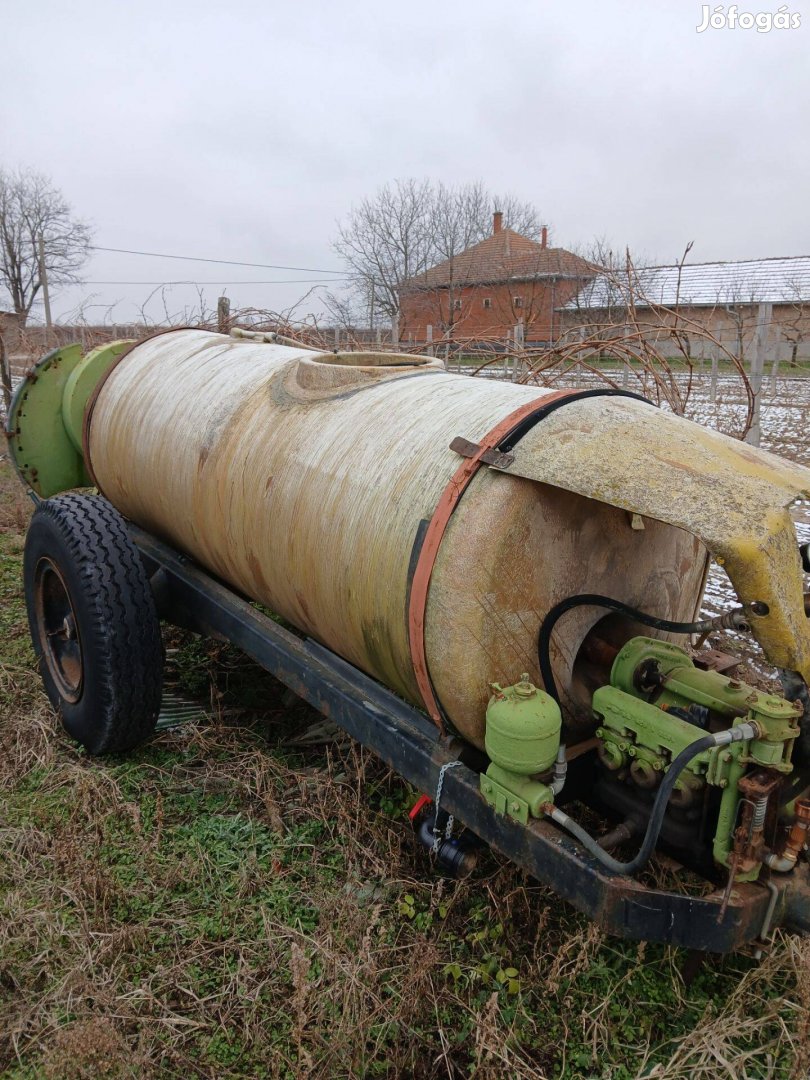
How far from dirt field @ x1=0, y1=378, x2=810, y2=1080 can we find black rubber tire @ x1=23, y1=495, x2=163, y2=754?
9.2 inches

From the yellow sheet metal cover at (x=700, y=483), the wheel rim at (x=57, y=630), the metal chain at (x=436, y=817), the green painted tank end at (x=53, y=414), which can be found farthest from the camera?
the green painted tank end at (x=53, y=414)

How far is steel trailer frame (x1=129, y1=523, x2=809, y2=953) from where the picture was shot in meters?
1.75

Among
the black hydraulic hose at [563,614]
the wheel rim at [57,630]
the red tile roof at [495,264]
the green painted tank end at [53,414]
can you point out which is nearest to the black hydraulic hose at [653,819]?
the black hydraulic hose at [563,614]

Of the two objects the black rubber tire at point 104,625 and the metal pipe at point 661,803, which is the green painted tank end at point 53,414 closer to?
the black rubber tire at point 104,625

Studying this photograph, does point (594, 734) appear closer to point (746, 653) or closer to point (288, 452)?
point (288, 452)

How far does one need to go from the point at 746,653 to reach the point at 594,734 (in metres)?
2.31

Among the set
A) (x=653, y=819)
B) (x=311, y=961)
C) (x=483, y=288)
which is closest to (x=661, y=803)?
(x=653, y=819)

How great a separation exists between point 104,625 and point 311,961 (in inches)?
58.3

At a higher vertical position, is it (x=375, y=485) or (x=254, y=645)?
(x=375, y=485)

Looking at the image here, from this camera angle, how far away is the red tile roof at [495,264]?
64.0ft

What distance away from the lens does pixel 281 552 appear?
8.91 ft

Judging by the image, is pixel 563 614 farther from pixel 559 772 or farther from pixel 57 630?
pixel 57 630

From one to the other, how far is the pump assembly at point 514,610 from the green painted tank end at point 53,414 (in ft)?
4.12

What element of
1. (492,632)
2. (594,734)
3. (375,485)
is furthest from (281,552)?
(594,734)
